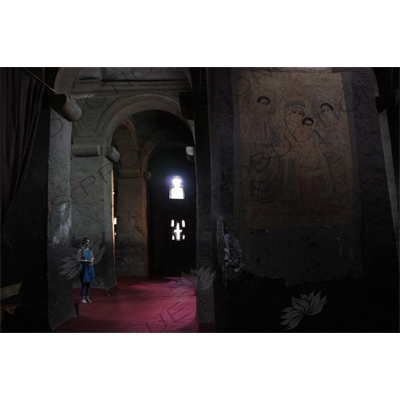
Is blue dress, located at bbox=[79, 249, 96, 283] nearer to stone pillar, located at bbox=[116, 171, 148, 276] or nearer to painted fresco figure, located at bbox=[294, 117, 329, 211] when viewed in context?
painted fresco figure, located at bbox=[294, 117, 329, 211]

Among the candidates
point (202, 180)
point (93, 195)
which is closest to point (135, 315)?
point (202, 180)

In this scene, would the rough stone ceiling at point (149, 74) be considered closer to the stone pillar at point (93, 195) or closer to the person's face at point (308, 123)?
the stone pillar at point (93, 195)

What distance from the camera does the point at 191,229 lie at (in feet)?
41.3

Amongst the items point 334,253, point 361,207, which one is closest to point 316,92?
point 361,207

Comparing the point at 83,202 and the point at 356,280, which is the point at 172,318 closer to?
the point at 356,280

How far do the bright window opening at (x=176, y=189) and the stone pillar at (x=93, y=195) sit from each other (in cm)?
650

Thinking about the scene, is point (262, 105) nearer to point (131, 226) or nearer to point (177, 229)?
point (131, 226)

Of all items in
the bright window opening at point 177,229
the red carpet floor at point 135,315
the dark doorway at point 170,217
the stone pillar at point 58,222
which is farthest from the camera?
the bright window opening at point 177,229

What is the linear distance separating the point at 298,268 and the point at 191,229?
10.4m

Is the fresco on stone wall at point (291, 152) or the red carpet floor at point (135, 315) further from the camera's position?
the red carpet floor at point (135, 315)

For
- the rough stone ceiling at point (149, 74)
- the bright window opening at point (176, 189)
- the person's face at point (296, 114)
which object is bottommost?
the person's face at point (296, 114)

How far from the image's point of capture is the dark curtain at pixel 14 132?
2.60m

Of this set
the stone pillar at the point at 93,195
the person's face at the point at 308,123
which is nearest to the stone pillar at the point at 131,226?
the stone pillar at the point at 93,195

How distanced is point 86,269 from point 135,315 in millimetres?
627
